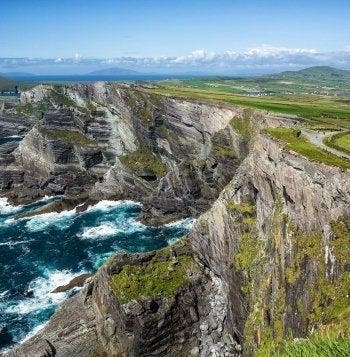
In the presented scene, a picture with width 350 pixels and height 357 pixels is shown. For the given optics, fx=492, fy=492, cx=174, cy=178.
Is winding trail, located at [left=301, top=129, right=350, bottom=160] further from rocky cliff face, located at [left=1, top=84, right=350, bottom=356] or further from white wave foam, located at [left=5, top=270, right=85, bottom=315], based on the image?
white wave foam, located at [left=5, top=270, right=85, bottom=315]

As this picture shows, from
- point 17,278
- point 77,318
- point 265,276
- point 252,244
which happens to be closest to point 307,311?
point 265,276

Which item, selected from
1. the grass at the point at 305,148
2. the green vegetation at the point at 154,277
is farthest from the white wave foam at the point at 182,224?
the grass at the point at 305,148

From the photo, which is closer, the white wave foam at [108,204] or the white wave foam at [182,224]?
the white wave foam at [182,224]

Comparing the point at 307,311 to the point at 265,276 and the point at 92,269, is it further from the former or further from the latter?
the point at 92,269

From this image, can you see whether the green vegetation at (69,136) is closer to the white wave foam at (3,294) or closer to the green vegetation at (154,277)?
the white wave foam at (3,294)

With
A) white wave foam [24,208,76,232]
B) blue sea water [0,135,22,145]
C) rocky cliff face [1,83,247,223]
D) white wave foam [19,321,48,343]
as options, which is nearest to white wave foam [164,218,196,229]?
rocky cliff face [1,83,247,223]

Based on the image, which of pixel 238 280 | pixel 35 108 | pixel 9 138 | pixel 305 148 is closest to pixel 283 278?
pixel 238 280

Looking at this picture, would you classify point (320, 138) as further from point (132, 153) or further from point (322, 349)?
A: point (132, 153)
